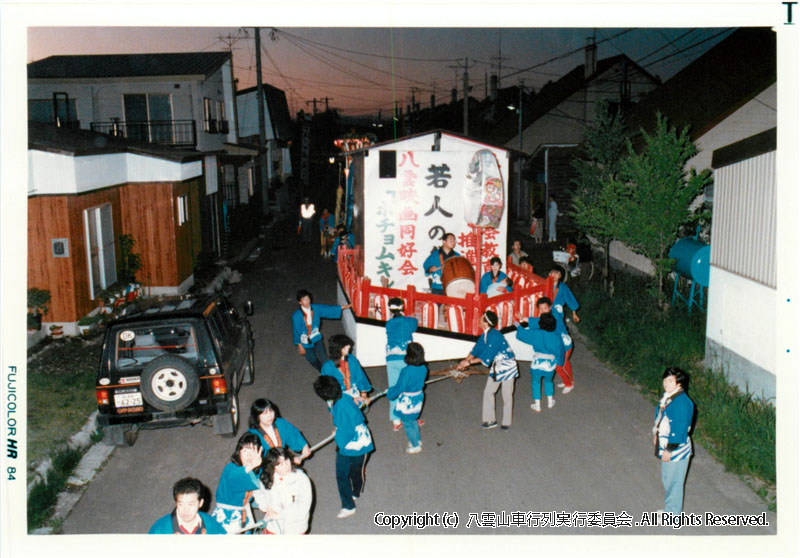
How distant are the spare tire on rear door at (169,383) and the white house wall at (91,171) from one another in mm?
6217

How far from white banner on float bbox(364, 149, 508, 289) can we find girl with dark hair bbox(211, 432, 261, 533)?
770 cm

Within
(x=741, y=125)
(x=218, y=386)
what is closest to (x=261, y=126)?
(x=741, y=125)

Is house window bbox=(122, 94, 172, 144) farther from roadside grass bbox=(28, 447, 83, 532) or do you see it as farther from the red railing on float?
roadside grass bbox=(28, 447, 83, 532)

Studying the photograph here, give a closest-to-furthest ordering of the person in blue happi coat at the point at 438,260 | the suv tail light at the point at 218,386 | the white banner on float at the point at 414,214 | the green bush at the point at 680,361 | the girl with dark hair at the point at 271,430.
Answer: the girl with dark hair at the point at 271,430 < the green bush at the point at 680,361 < the suv tail light at the point at 218,386 < the person in blue happi coat at the point at 438,260 < the white banner on float at the point at 414,214

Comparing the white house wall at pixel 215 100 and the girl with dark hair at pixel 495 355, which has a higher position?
the white house wall at pixel 215 100

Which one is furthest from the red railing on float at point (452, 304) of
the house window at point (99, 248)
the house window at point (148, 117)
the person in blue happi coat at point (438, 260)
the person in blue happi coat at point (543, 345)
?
the house window at point (148, 117)

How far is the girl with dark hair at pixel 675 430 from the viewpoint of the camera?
555 cm

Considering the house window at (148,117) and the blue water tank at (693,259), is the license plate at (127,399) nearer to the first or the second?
the blue water tank at (693,259)

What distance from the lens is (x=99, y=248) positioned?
13.2 meters

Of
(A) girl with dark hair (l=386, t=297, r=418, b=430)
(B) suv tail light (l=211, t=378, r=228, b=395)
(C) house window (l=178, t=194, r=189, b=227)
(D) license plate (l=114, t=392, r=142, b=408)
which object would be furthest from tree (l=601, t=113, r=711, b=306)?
(C) house window (l=178, t=194, r=189, b=227)

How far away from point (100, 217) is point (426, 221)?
6.83 metres
